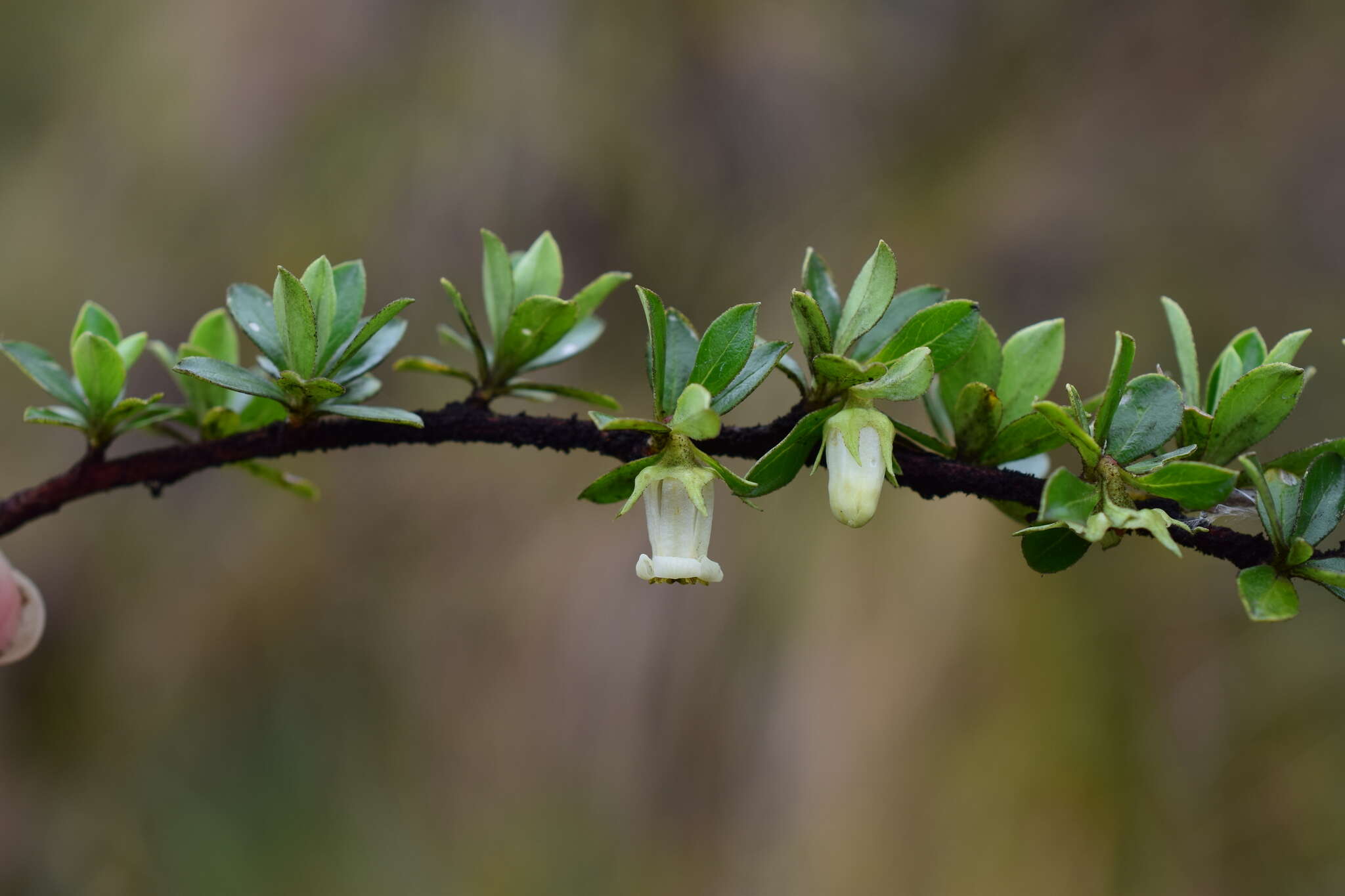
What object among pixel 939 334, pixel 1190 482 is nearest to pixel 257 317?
pixel 939 334

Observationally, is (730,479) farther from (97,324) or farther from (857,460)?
(97,324)

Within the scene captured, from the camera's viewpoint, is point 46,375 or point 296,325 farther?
point 46,375

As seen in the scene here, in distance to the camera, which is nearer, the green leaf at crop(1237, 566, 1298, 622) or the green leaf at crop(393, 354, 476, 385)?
the green leaf at crop(1237, 566, 1298, 622)

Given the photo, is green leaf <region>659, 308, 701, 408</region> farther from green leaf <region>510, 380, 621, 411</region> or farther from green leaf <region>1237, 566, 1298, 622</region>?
green leaf <region>1237, 566, 1298, 622</region>

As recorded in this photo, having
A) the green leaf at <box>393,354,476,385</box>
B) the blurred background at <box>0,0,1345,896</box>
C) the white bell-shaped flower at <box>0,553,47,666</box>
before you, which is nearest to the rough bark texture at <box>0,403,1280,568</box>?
the green leaf at <box>393,354,476,385</box>

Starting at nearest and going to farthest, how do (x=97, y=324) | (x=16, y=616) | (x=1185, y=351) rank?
(x=1185, y=351) < (x=97, y=324) < (x=16, y=616)

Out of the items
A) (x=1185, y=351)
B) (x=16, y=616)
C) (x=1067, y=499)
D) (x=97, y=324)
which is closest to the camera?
(x=1067, y=499)

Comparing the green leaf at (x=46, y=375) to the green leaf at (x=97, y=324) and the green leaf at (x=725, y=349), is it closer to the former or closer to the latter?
the green leaf at (x=97, y=324)

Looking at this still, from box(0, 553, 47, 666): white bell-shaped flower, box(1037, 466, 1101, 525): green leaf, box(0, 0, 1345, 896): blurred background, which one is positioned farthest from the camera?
box(0, 0, 1345, 896): blurred background
